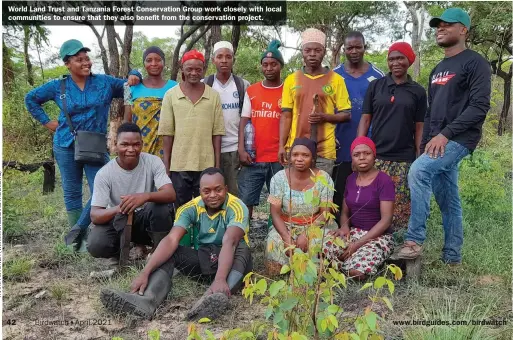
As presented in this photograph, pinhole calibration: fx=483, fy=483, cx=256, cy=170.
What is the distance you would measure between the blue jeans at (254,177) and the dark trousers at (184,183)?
451 millimetres

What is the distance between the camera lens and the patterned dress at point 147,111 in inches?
179

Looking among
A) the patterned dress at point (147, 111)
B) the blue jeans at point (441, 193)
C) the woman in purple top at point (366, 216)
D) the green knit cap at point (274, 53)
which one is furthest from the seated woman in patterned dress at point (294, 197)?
the patterned dress at point (147, 111)

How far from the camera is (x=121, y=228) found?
12.9 feet

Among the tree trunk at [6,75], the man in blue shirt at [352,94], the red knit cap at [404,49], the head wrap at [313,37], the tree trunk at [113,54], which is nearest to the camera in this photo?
the red knit cap at [404,49]

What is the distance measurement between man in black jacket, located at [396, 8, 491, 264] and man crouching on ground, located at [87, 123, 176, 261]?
1958mm

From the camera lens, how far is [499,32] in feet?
53.3

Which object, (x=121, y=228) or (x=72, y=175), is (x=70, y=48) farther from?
(x=121, y=228)

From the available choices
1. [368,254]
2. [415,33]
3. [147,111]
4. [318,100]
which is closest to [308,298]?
[368,254]

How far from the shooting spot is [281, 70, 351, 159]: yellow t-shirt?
13.8 ft

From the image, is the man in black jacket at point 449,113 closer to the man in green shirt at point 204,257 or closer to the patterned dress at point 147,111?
the man in green shirt at point 204,257

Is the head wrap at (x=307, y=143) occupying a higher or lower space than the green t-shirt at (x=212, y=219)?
higher

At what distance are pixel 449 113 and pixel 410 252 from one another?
1.09m

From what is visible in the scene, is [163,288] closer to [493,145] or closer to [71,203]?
[71,203]

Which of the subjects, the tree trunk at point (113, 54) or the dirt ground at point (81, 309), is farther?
the tree trunk at point (113, 54)
